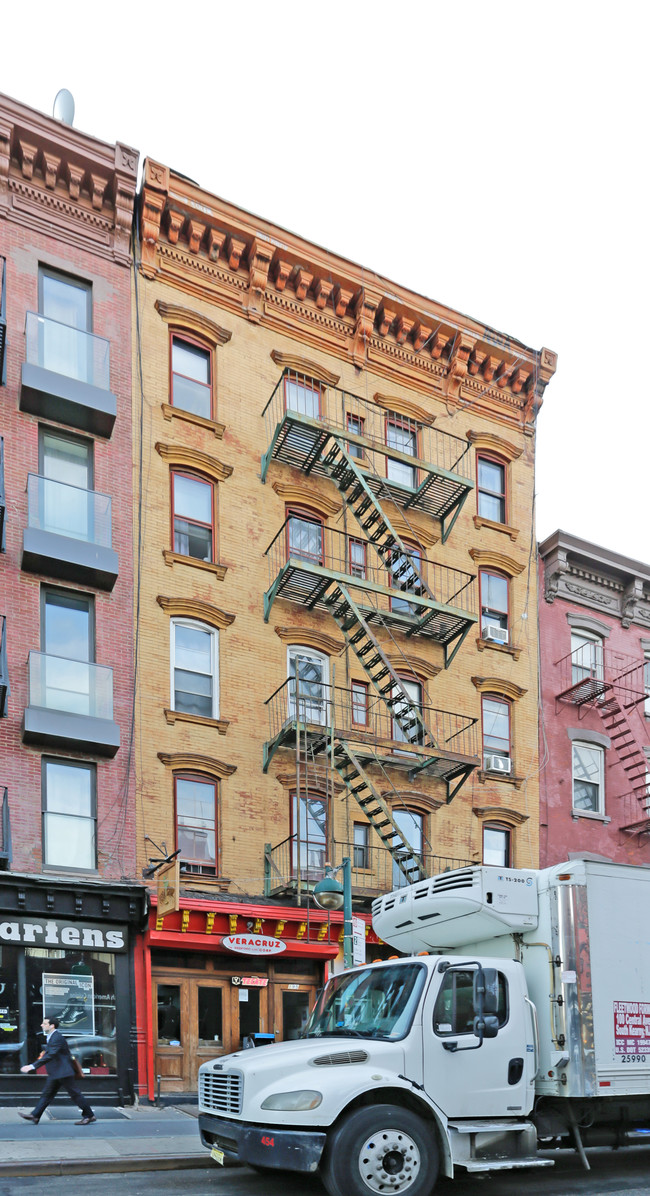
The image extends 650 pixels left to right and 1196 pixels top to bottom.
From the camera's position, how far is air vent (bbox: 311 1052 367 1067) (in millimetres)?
10570

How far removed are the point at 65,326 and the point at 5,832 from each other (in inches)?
379

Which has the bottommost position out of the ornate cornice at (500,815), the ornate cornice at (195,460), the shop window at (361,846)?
the shop window at (361,846)

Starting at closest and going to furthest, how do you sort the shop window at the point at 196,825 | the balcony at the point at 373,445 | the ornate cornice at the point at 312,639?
the shop window at the point at 196,825 → the ornate cornice at the point at 312,639 → the balcony at the point at 373,445

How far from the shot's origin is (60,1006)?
1980 cm

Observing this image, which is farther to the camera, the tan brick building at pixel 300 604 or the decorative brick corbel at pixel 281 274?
the decorative brick corbel at pixel 281 274

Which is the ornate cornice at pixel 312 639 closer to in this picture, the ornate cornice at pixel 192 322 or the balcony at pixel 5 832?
the ornate cornice at pixel 192 322

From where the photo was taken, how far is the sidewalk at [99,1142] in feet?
41.0

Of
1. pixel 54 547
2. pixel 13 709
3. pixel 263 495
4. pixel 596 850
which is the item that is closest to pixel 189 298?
pixel 263 495

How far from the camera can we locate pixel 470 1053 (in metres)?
11.1

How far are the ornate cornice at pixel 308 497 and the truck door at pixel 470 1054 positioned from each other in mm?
15579

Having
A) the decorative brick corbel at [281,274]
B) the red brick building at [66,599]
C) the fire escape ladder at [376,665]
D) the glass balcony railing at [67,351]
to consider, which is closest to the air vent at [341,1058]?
the red brick building at [66,599]

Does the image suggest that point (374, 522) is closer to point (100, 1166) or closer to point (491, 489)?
point (491, 489)

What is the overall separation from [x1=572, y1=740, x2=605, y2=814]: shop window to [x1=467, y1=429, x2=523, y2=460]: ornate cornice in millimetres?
7337

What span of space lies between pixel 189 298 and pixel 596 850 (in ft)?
51.5
